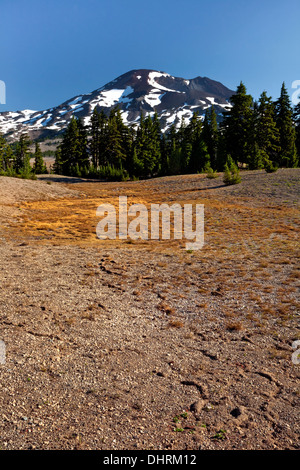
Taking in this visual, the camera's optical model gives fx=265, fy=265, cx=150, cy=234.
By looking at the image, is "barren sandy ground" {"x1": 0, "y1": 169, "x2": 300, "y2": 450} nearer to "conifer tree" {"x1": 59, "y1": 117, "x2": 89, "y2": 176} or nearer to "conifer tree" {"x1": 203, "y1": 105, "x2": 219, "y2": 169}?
"conifer tree" {"x1": 203, "y1": 105, "x2": 219, "y2": 169}

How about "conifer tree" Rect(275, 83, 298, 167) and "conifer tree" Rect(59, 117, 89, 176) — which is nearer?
"conifer tree" Rect(275, 83, 298, 167)

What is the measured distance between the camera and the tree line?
45.3 metres

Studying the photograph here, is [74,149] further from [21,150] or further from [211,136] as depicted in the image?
[211,136]

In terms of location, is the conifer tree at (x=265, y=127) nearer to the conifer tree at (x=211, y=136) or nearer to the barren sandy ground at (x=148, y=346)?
the conifer tree at (x=211, y=136)

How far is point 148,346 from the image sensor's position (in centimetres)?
574

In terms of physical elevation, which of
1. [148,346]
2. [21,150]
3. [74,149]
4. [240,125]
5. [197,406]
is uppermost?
[21,150]

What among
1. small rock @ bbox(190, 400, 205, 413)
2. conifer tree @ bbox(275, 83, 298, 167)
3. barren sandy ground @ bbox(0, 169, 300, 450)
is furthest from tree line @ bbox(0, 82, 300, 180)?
small rock @ bbox(190, 400, 205, 413)

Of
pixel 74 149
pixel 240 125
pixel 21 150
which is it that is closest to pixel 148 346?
pixel 240 125

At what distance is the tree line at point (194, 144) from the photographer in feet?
149

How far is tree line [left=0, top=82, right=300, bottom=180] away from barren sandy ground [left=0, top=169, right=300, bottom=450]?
112 feet

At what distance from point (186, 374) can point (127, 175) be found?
53447mm

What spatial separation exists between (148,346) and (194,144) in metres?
56.5

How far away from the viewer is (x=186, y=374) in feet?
16.2
